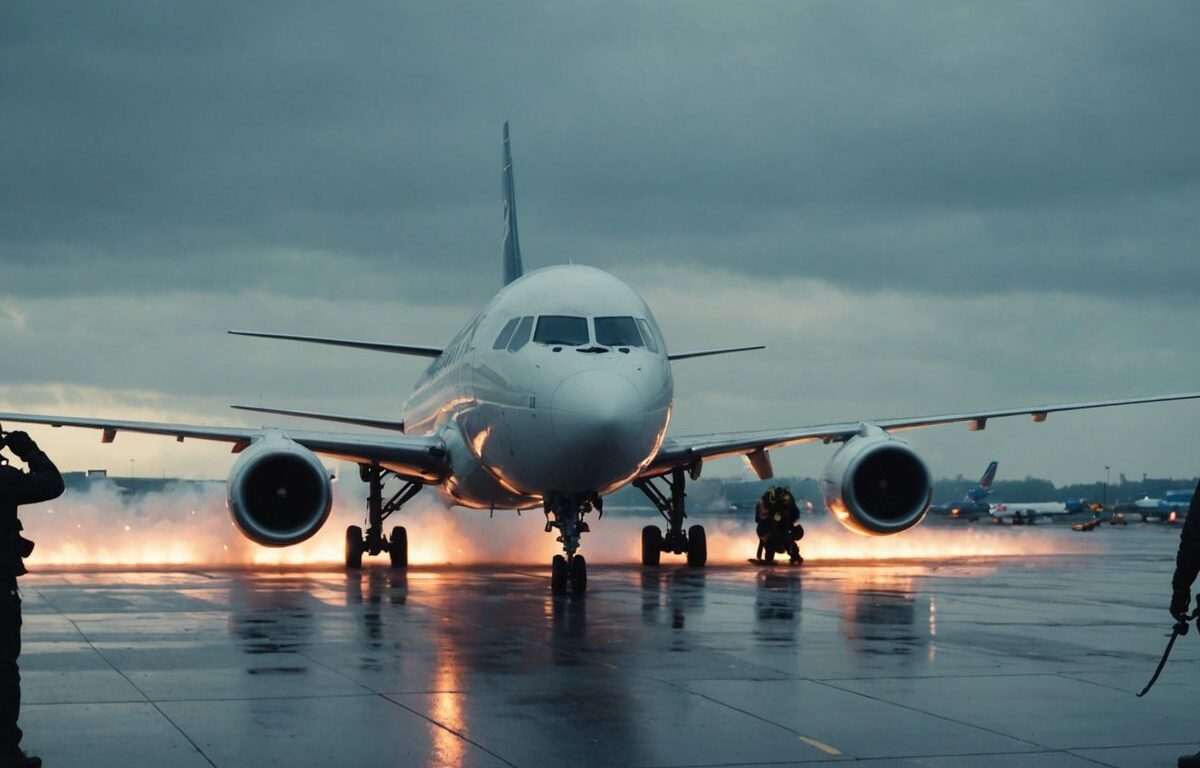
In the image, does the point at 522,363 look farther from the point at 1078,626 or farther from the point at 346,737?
the point at 346,737

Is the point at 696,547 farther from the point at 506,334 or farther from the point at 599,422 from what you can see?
the point at 599,422

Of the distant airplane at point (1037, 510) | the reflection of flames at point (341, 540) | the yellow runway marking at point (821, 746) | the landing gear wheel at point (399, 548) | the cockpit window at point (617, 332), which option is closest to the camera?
the yellow runway marking at point (821, 746)

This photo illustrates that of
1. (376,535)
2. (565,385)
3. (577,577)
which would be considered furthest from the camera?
(376,535)

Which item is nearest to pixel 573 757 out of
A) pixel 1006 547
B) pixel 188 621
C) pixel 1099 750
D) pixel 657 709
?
pixel 657 709

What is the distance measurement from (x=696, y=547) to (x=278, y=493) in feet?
26.4

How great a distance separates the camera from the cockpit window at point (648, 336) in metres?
18.7

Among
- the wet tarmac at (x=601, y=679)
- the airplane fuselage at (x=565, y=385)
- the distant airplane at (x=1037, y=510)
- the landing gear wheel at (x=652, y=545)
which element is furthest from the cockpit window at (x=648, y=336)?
the distant airplane at (x=1037, y=510)

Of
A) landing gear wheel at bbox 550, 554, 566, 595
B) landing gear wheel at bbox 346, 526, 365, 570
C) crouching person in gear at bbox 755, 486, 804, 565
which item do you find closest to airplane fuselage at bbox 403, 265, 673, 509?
landing gear wheel at bbox 550, 554, 566, 595

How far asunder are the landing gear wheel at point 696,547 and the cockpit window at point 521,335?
8.51 meters

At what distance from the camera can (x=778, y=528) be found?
92.2ft

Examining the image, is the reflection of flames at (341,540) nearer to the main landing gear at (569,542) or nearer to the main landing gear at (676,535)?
the main landing gear at (676,535)

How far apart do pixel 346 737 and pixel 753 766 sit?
7.36 feet

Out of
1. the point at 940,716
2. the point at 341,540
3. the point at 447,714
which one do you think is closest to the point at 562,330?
the point at 447,714

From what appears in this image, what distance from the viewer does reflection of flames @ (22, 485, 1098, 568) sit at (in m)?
31.2
